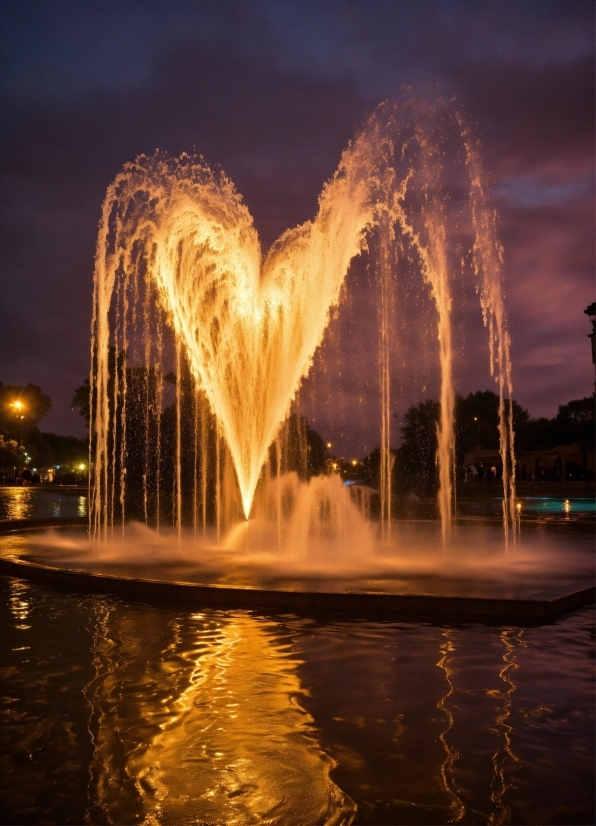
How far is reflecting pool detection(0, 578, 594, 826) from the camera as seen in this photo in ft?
14.2

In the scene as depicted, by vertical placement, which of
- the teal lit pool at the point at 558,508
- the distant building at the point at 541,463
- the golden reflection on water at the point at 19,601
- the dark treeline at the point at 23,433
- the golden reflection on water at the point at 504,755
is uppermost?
the dark treeline at the point at 23,433

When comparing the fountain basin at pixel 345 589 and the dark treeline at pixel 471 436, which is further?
the dark treeline at pixel 471 436

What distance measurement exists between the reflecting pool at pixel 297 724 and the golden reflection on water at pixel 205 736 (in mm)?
14

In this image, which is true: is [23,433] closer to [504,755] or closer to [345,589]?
[345,589]

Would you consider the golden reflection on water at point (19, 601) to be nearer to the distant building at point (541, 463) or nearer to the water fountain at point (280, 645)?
the water fountain at point (280, 645)

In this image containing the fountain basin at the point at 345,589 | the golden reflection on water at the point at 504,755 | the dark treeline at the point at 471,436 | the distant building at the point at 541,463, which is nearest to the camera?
the golden reflection on water at the point at 504,755

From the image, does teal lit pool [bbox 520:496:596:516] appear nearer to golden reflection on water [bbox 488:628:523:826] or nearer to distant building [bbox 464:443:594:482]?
golden reflection on water [bbox 488:628:523:826]

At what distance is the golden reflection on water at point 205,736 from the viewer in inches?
168

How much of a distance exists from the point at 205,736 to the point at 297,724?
0.64 meters

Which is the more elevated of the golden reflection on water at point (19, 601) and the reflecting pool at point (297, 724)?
the golden reflection on water at point (19, 601)

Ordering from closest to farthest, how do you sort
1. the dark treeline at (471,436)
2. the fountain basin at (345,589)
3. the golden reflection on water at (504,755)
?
the golden reflection on water at (504,755) → the fountain basin at (345,589) → the dark treeline at (471,436)

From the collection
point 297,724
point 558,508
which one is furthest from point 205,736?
point 558,508

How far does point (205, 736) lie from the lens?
533 centimetres

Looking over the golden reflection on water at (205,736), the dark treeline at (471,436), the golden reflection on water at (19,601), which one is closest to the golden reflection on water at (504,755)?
the golden reflection on water at (205,736)
